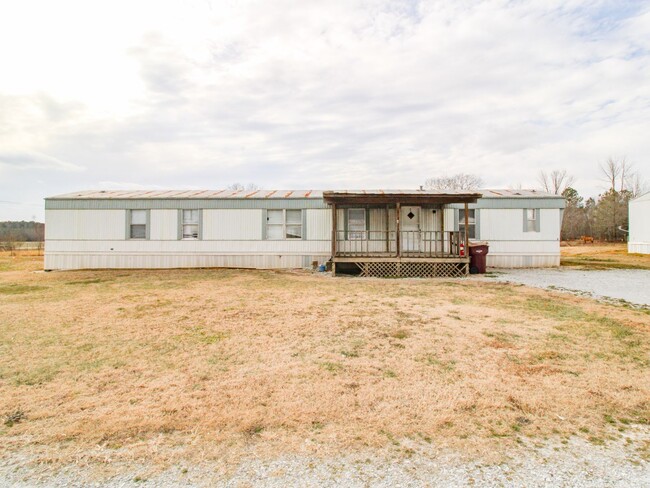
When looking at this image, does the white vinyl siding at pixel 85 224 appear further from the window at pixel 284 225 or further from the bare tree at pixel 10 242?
the bare tree at pixel 10 242

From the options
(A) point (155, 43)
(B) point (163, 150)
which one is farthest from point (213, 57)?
(B) point (163, 150)

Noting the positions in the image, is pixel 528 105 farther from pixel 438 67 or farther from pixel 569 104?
pixel 438 67

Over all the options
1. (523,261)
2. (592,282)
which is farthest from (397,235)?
(523,261)

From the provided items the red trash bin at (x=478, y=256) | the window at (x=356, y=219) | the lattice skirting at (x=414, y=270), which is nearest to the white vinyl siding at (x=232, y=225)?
the window at (x=356, y=219)

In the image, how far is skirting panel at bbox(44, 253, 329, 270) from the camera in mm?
15422

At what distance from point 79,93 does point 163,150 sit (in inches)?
359

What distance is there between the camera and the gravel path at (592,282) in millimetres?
8703

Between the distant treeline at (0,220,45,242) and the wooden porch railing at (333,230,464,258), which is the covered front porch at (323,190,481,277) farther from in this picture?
the distant treeline at (0,220,45,242)

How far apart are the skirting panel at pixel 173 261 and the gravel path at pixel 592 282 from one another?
24.6 ft

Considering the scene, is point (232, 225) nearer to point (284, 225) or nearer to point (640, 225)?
point (284, 225)

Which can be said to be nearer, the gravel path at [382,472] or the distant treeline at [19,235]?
the gravel path at [382,472]

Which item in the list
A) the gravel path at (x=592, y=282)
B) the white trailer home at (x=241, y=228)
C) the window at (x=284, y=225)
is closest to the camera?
the gravel path at (x=592, y=282)

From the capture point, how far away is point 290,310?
722cm

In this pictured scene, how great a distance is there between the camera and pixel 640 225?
78.8 ft
